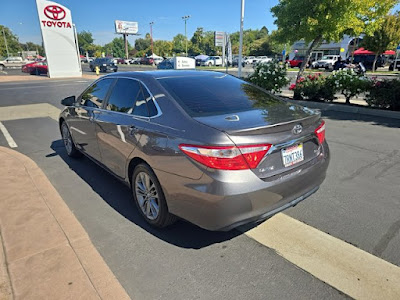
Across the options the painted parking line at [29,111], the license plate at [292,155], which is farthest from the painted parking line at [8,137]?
the license plate at [292,155]

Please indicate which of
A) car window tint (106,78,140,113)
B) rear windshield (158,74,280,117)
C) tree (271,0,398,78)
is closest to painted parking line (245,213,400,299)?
rear windshield (158,74,280,117)

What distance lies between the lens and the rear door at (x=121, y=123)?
292 centimetres

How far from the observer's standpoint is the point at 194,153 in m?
2.22

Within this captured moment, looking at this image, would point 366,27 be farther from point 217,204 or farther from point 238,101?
point 217,204

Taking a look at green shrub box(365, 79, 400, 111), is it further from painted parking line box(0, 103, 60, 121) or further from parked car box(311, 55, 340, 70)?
parked car box(311, 55, 340, 70)

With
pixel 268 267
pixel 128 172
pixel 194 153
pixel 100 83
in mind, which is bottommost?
pixel 268 267

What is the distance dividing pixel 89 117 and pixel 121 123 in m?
1.07

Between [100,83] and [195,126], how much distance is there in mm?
2387

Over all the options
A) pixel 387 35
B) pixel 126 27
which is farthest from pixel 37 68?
pixel 126 27

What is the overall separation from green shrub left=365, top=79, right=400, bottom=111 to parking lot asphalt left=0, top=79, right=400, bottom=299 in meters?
4.09

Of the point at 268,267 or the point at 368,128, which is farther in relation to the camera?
the point at 368,128

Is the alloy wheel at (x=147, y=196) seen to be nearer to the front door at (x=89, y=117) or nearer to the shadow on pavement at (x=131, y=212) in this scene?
the shadow on pavement at (x=131, y=212)

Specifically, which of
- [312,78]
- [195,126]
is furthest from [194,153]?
[312,78]

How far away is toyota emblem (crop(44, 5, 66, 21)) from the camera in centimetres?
2389
